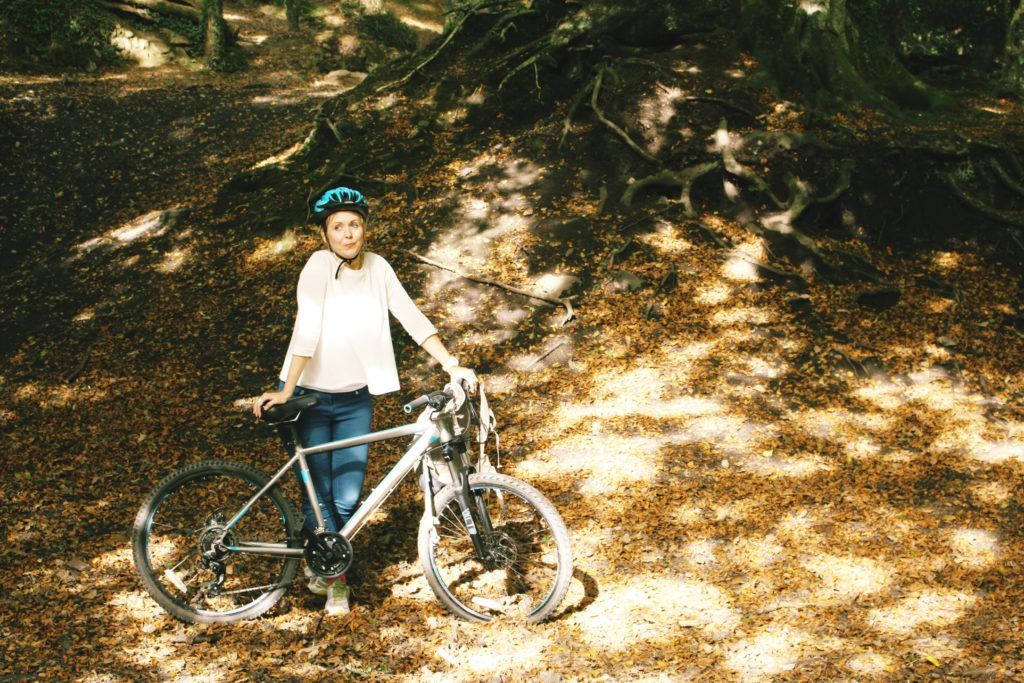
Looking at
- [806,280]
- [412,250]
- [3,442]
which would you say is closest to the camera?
[3,442]

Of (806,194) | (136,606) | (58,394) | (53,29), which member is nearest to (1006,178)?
(806,194)

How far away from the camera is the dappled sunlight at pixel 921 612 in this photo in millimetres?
3914

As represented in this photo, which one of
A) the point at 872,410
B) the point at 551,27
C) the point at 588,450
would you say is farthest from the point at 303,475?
the point at 551,27

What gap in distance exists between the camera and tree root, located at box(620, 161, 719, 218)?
27.5 feet

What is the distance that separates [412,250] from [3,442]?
422 cm

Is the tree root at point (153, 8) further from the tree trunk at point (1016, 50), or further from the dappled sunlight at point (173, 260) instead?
the tree trunk at point (1016, 50)

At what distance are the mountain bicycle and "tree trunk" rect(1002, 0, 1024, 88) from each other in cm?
1165

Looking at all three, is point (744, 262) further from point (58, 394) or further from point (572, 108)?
point (58, 394)

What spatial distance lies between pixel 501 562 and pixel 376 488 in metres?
0.80

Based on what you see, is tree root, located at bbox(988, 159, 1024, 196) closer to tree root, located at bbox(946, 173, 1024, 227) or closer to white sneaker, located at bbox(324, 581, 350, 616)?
tree root, located at bbox(946, 173, 1024, 227)

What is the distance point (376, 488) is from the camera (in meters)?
4.00

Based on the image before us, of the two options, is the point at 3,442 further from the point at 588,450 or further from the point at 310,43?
the point at 310,43

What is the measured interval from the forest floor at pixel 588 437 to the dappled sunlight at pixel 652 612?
2 cm

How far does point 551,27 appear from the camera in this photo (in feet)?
35.0
